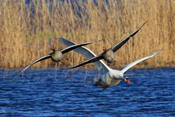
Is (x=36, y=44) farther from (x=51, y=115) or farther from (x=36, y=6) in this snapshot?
(x=51, y=115)

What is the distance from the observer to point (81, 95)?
1425 cm

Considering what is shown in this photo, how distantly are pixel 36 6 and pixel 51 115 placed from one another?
9.74 metres

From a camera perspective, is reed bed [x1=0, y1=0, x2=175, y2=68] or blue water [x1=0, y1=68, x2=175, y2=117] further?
reed bed [x1=0, y1=0, x2=175, y2=68]

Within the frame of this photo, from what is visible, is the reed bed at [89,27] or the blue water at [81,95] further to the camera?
the reed bed at [89,27]

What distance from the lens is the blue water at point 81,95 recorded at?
11609 mm

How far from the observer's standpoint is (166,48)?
798 inches

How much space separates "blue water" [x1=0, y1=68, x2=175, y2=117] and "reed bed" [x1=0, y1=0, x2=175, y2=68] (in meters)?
0.80

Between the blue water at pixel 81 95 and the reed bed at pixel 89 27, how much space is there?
80 cm

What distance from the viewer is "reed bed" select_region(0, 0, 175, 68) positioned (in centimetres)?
1975

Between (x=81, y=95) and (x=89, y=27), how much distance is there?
6596 millimetres

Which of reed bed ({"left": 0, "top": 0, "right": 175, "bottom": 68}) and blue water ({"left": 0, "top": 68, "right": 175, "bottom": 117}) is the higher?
reed bed ({"left": 0, "top": 0, "right": 175, "bottom": 68})

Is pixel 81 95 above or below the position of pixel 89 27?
below

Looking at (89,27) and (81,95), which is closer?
(81,95)

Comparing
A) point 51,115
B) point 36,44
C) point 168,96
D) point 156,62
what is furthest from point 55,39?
point 51,115
